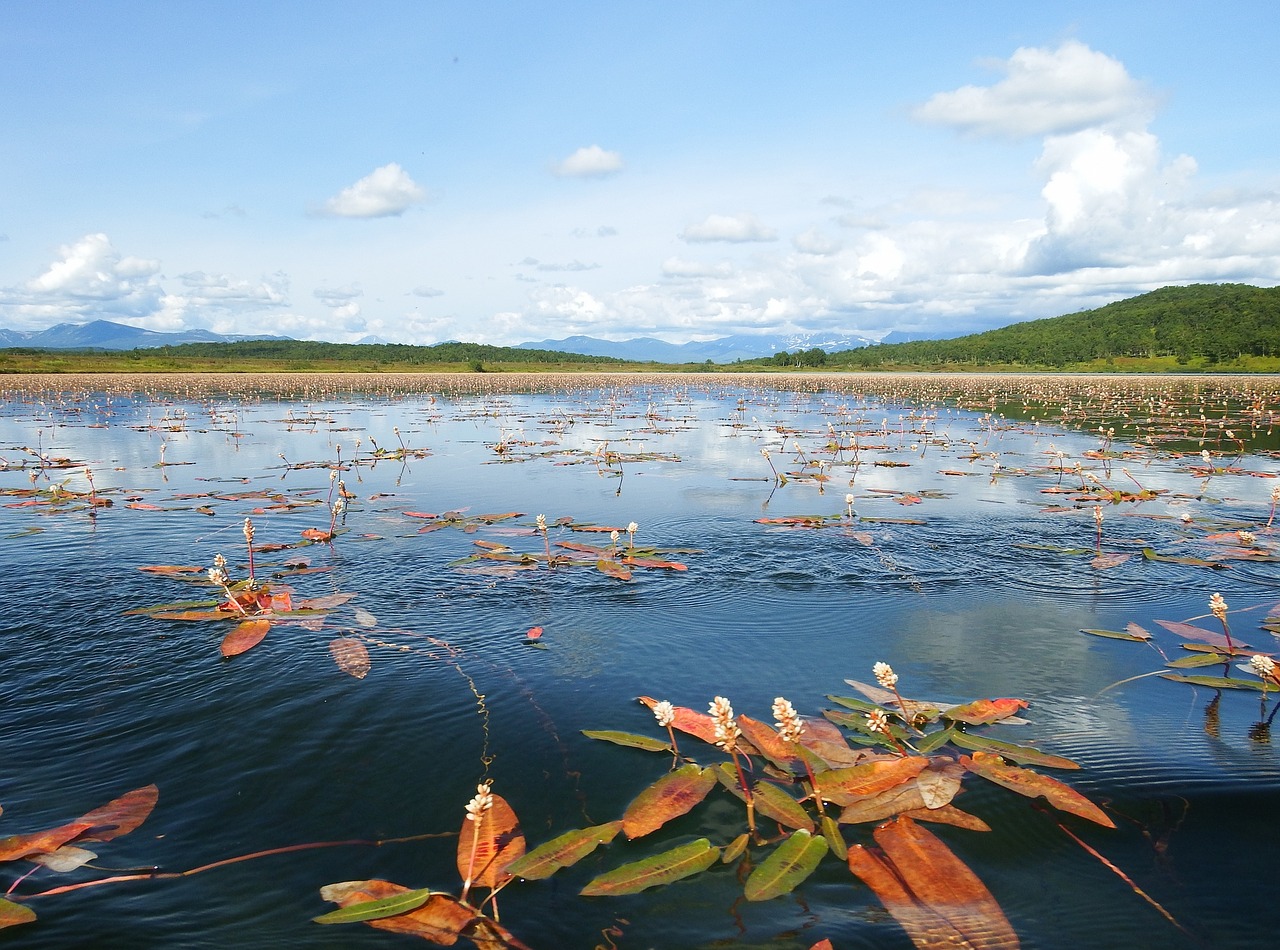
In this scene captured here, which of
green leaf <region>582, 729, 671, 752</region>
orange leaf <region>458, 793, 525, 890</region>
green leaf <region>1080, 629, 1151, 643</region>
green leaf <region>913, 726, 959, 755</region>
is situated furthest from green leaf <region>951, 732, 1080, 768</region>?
orange leaf <region>458, 793, 525, 890</region>

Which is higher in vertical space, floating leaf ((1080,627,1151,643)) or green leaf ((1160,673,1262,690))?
floating leaf ((1080,627,1151,643))

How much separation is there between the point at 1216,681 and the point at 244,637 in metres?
7.14

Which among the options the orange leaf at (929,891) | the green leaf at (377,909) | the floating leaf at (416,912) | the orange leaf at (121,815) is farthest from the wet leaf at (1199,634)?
the orange leaf at (121,815)

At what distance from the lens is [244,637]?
5.59 m

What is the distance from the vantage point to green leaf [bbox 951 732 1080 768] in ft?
12.7

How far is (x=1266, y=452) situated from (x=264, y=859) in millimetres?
22955

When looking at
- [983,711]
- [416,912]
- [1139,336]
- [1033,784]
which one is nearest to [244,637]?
[416,912]

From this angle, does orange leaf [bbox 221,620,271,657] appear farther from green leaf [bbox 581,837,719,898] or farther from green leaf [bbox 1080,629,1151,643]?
green leaf [bbox 1080,629,1151,643]

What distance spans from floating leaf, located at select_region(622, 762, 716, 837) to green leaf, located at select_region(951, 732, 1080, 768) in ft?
4.89

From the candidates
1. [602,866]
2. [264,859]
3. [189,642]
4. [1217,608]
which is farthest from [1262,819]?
[189,642]

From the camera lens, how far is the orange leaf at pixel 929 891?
279 cm

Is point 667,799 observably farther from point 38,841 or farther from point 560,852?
point 38,841

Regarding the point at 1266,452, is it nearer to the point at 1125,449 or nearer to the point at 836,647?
the point at 1125,449

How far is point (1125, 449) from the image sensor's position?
18.7 meters
